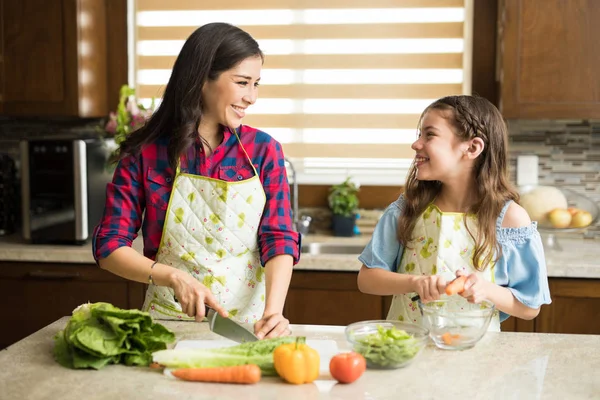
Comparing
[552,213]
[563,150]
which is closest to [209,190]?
[552,213]

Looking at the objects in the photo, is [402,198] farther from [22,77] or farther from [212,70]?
[22,77]

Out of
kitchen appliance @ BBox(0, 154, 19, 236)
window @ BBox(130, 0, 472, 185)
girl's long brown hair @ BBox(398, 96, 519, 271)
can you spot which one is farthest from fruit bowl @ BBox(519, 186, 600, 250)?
kitchen appliance @ BBox(0, 154, 19, 236)

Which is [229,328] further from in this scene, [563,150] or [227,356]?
[563,150]

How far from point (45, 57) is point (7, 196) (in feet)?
2.21

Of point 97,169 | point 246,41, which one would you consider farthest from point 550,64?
point 97,169

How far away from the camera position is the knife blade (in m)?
1.75

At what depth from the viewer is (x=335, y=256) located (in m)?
3.11

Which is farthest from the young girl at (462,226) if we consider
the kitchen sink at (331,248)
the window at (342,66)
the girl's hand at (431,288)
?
the window at (342,66)

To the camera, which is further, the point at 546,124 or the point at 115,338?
the point at 546,124

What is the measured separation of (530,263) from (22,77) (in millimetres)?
2456

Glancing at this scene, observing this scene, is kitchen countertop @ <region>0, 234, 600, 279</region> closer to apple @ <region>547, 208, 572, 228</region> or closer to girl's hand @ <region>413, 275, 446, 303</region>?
apple @ <region>547, 208, 572, 228</region>

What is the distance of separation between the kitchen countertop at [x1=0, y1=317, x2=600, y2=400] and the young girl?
0.96ft

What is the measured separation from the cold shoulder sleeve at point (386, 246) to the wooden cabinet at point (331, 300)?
3.02 ft

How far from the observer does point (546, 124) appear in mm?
3633
